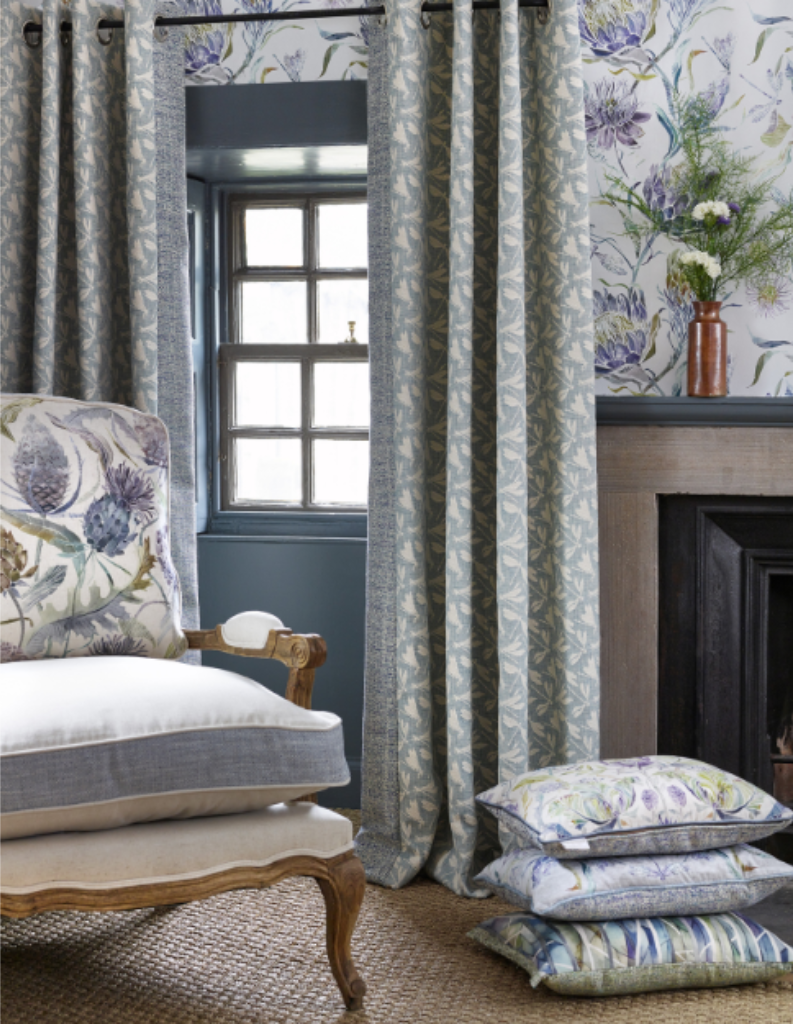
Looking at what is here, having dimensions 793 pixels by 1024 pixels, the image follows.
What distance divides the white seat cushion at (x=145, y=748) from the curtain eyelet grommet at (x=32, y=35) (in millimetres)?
1705

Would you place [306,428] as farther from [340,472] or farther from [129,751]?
[129,751]

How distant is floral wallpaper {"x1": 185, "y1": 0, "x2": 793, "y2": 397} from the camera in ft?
8.16

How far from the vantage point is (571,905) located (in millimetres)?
1795

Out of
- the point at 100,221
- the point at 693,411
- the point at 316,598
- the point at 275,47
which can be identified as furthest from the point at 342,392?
the point at 693,411

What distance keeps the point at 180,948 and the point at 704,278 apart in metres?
1.86

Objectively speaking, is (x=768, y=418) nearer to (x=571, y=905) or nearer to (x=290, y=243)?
(x=571, y=905)

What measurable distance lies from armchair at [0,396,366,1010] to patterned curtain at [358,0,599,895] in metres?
0.49

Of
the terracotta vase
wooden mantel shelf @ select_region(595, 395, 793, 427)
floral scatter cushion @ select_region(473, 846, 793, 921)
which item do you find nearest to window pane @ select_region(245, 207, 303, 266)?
wooden mantel shelf @ select_region(595, 395, 793, 427)

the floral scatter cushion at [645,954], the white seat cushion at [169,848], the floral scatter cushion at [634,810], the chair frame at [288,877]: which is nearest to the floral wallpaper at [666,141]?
the floral scatter cushion at [634,810]

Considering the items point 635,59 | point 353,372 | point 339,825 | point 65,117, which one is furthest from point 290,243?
point 339,825

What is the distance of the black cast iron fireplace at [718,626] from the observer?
98.3 inches

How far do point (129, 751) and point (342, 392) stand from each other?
1660 mm

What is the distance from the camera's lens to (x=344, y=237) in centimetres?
300

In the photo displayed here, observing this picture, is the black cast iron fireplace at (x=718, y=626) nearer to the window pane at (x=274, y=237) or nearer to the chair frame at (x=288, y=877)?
the chair frame at (x=288, y=877)
